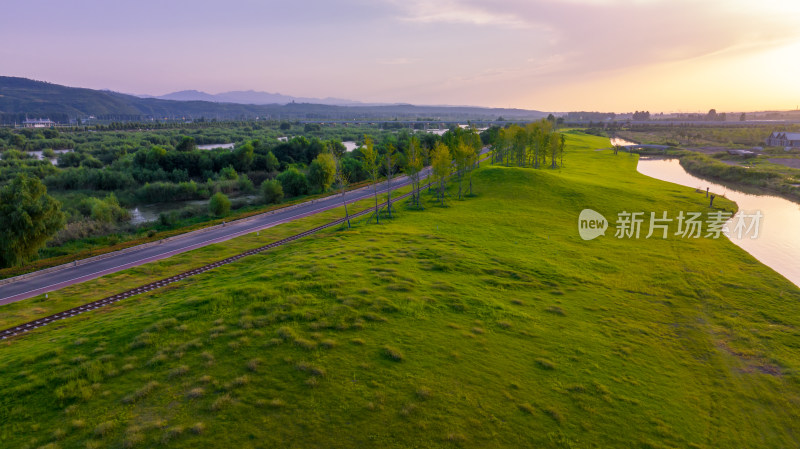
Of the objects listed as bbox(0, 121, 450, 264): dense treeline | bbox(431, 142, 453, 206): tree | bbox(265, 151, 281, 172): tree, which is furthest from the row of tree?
bbox(265, 151, 281, 172): tree

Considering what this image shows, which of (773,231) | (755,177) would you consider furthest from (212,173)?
(755,177)

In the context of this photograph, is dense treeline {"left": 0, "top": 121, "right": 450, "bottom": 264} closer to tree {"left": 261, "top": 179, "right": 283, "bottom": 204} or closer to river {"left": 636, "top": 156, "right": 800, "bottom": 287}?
tree {"left": 261, "top": 179, "right": 283, "bottom": 204}

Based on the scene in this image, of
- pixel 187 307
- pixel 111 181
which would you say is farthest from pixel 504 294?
pixel 111 181

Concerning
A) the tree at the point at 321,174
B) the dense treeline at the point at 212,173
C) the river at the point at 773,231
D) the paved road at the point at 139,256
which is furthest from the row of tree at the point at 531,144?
the paved road at the point at 139,256

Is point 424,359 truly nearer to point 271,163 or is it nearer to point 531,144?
point 531,144

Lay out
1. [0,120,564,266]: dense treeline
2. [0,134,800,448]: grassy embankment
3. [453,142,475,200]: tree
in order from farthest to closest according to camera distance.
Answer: [453,142,475,200]: tree → [0,120,564,266]: dense treeline → [0,134,800,448]: grassy embankment
